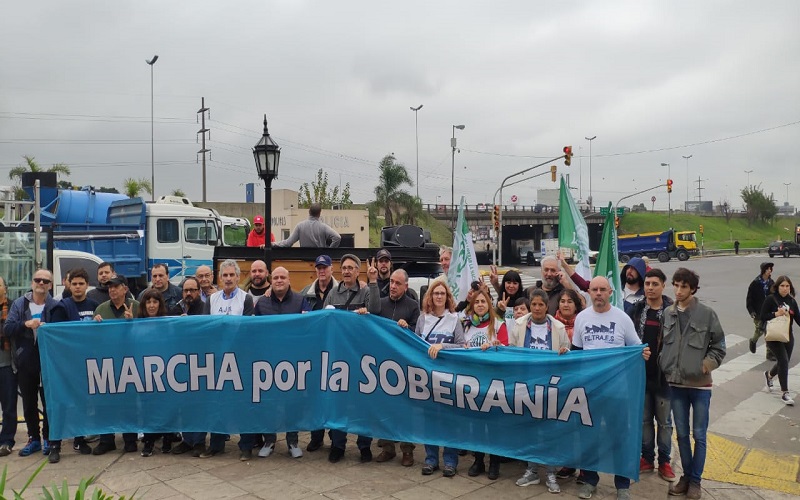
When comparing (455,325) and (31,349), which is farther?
(31,349)

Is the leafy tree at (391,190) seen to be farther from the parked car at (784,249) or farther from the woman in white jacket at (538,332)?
the woman in white jacket at (538,332)

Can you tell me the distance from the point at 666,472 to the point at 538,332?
5.38 ft

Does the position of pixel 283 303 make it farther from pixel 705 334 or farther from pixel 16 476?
pixel 705 334

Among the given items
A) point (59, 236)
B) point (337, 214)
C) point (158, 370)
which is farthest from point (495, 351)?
point (337, 214)

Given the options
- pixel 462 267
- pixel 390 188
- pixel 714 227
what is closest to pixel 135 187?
pixel 390 188

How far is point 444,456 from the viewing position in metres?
5.98

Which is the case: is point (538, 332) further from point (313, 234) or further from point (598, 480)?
point (313, 234)

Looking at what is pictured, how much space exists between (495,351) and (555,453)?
98 cm

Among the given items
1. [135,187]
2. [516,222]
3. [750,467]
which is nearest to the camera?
[750,467]

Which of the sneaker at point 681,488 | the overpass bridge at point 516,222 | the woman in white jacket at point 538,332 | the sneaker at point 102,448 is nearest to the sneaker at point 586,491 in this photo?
the woman in white jacket at point 538,332

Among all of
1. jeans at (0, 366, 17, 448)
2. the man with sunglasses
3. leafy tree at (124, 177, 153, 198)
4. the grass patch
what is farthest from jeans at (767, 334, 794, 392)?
the grass patch

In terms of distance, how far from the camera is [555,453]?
18.3 ft

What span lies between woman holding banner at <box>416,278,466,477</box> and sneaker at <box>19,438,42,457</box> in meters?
3.93

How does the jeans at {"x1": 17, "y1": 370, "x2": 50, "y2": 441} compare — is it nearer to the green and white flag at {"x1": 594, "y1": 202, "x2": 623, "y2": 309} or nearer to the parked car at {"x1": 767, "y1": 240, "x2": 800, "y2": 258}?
the green and white flag at {"x1": 594, "y1": 202, "x2": 623, "y2": 309}
